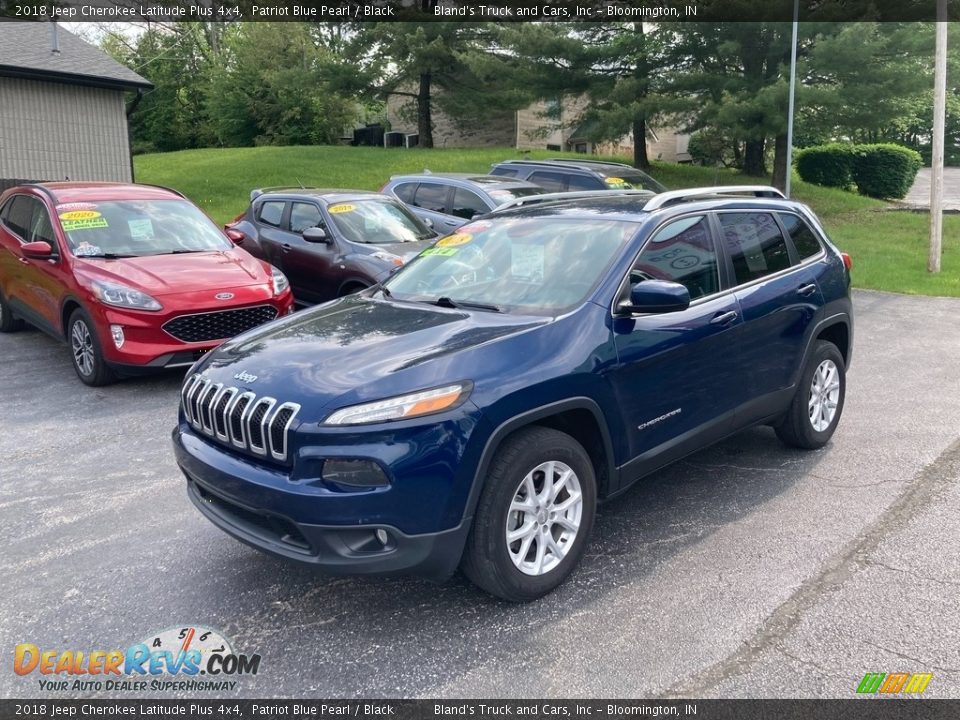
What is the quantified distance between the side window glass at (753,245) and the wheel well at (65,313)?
572 centimetres

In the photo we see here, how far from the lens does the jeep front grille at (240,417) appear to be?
3.39 m

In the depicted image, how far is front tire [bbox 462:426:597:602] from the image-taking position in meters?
3.45

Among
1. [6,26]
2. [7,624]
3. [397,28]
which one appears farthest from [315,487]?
[397,28]

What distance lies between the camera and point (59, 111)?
18.5 meters

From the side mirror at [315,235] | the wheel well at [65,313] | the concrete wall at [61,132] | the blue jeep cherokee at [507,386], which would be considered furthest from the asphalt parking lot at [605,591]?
the concrete wall at [61,132]

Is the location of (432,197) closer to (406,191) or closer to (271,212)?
(406,191)

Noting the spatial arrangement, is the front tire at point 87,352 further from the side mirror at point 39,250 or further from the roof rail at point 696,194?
the roof rail at point 696,194

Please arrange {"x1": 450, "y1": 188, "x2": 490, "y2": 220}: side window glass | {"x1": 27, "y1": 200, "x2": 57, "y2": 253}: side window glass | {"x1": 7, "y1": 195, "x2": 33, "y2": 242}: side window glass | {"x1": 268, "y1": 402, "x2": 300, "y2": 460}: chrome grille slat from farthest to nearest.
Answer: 1. {"x1": 450, "y1": 188, "x2": 490, "y2": 220}: side window glass
2. {"x1": 7, "y1": 195, "x2": 33, "y2": 242}: side window glass
3. {"x1": 27, "y1": 200, "x2": 57, "y2": 253}: side window glass
4. {"x1": 268, "y1": 402, "x2": 300, "y2": 460}: chrome grille slat

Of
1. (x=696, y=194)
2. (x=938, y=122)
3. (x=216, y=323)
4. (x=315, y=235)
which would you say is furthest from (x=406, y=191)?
(x=938, y=122)

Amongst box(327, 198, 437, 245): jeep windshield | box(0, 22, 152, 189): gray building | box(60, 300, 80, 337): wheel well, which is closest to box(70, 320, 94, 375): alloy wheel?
box(60, 300, 80, 337): wheel well

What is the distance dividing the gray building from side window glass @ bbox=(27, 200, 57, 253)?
36.2 ft

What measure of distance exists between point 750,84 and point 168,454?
19055 millimetres

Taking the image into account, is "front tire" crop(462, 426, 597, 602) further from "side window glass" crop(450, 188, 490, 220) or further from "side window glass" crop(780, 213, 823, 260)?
"side window glass" crop(450, 188, 490, 220)

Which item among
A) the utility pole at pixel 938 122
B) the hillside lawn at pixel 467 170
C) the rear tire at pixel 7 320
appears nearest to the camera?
the rear tire at pixel 7 320
